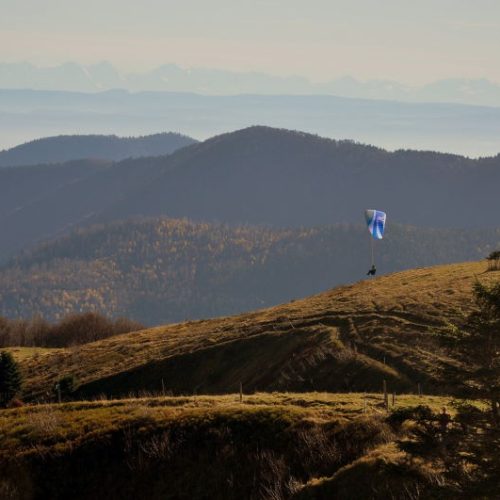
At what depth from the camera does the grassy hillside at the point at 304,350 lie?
5181cm

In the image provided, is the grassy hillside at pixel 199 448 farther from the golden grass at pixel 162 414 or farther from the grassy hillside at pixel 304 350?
the grassy hillside at pixel 304 350

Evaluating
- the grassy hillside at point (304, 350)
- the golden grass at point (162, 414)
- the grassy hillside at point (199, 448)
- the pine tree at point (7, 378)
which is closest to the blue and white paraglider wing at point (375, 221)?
the grassy hillside at point (304, 350)

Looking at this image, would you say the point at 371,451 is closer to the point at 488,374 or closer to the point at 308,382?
the point at 488,374

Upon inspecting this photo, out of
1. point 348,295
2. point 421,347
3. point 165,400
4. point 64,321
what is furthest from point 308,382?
point 64,321

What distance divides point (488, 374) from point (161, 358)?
47.3 meters

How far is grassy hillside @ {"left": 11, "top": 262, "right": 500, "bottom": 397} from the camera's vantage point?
51.8m

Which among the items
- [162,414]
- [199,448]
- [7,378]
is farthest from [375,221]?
[199,448]

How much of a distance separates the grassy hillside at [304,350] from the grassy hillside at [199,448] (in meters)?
11.8

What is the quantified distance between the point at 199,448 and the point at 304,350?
77.5ft

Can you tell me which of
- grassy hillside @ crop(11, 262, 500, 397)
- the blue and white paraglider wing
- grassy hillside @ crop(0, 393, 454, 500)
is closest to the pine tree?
grassy hillside @ crop(11, 262, 500, 397)

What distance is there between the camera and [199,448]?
3494 centimetres

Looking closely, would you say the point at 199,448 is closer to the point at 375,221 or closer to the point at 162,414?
the point at 162,414

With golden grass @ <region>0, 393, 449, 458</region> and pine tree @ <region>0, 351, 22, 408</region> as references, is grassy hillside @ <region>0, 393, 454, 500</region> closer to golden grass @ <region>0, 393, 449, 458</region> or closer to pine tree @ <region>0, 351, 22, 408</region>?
golden grass @ <region>0, 393, 449, 458</region>

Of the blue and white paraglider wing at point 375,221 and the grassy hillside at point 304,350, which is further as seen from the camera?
the blue and white paraglider wing at point 375,221
